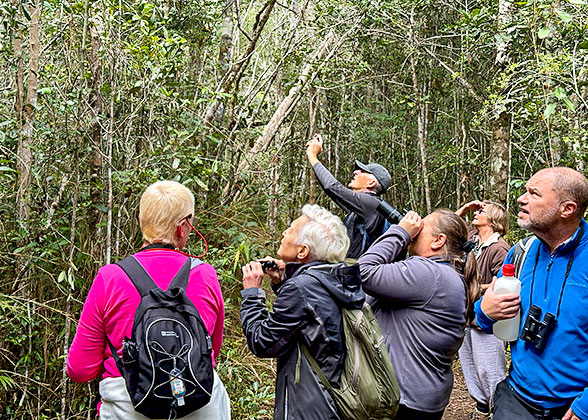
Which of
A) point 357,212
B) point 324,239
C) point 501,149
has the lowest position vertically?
point 357,212

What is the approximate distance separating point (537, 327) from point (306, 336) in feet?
3.46

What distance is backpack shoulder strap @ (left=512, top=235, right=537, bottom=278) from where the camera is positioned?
282cm

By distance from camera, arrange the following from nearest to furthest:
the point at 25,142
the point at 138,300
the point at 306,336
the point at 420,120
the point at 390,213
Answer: the point at 138,300, the point at 306,336, the point at 390,213, the point at 25,142, the point at 420,120

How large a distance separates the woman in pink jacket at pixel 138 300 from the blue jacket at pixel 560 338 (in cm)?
144

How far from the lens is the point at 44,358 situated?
4230 mm

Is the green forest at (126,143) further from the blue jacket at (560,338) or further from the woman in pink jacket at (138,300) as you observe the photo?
the blue jacket at (560,338)

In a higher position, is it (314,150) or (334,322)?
(314,150)

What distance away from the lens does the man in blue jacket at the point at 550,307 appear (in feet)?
8.04

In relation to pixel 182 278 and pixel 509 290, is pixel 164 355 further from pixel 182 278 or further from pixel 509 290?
pixel 509 290

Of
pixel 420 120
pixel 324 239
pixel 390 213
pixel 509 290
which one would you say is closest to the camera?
pixel 509 290

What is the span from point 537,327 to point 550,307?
11 centimetres

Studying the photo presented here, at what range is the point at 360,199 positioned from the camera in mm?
4254

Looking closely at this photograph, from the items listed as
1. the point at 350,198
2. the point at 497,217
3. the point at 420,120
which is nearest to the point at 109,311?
the point at 350,198

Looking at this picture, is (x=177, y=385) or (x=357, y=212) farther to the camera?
(x=357, y=212)
